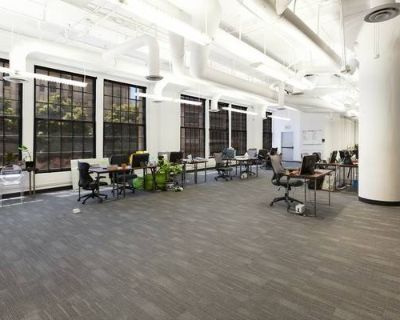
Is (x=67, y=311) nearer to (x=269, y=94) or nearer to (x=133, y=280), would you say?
(x=133, y=280)

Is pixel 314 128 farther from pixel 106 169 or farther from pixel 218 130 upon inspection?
pixel 106 169

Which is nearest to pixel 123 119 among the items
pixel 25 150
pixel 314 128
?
pixel 25 150

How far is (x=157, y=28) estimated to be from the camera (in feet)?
18.2

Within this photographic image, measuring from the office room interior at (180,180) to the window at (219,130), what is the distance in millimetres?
2263

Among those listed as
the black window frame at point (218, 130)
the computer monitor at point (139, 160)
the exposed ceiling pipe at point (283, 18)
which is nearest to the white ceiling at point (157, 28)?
the exposed ceiling pipe at point (283, 18)

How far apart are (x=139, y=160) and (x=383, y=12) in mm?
5451

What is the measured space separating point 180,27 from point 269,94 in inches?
236

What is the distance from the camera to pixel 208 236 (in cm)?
369

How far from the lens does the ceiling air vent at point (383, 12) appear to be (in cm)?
258

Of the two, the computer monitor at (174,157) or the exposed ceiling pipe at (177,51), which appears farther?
the computer monitor at (174,157)

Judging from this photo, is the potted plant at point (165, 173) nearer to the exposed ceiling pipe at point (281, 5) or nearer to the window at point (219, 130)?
the exposed ceiling pipe at point (281, 5)

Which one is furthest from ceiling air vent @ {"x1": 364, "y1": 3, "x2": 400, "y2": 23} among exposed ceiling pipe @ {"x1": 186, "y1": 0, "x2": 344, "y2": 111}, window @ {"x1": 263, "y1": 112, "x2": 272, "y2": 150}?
window @ {"x1": 263, "y1": 112, "x2": 272, "y2": 150}

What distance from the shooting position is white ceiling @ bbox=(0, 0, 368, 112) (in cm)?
453

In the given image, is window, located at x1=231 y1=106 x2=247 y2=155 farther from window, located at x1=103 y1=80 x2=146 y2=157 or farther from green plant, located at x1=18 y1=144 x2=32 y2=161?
green plant, located at x1=18 y1=144 x2=32 y2=161
